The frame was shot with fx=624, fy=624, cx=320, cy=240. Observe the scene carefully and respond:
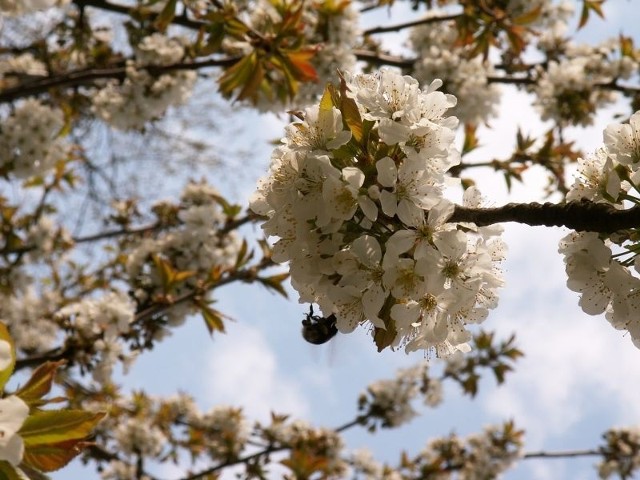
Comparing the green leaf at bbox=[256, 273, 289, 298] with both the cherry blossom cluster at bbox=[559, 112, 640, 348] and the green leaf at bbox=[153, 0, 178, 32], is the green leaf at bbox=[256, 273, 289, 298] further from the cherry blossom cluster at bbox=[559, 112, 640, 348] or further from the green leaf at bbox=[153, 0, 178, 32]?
the cherry blossom cluster at bbox=[559, 112, 640, 348]

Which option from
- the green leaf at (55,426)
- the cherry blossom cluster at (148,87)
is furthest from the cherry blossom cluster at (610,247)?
the cherry blossom cluster at (148,87)

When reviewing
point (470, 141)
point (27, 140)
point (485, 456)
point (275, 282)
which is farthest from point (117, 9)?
point (485, 456)

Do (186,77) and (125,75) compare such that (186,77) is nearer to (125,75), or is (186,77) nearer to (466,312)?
(125,75)

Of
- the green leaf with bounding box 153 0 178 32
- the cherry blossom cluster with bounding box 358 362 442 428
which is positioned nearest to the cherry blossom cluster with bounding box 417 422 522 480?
the cherry blossom cluster with bounding box 358 362 442 428

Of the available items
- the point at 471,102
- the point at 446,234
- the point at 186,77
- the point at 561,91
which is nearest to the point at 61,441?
the point at 446,234

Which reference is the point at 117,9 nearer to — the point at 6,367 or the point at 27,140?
the point at 27,140

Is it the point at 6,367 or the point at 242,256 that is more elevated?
the point at 242,256
